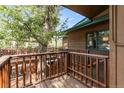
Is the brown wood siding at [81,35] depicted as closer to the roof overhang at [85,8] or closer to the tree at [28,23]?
the roof overhang at [85,8]

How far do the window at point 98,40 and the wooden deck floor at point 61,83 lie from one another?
8.44 ft

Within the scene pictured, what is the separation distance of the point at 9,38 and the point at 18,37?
0.45 meters

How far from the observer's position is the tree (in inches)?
301

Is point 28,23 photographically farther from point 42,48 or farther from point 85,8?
point 85,8

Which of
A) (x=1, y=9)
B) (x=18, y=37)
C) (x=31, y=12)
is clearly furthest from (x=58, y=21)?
(x=1, y=9)

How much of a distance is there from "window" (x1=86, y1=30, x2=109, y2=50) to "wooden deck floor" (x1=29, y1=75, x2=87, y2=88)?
8.44ft

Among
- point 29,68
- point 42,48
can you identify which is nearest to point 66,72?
point 29,68

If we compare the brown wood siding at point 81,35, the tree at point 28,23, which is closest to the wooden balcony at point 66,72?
the brown wood siding at point 81,35

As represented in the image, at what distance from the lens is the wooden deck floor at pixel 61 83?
3.56 m

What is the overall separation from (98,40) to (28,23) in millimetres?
3452

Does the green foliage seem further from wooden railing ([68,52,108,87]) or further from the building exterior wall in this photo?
the building exterior wall

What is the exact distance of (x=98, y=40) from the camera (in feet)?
21.9

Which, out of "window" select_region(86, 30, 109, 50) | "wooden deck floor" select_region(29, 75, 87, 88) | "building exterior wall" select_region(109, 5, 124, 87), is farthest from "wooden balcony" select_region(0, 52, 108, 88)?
"window" select_region(86, 30, 109, 50)
